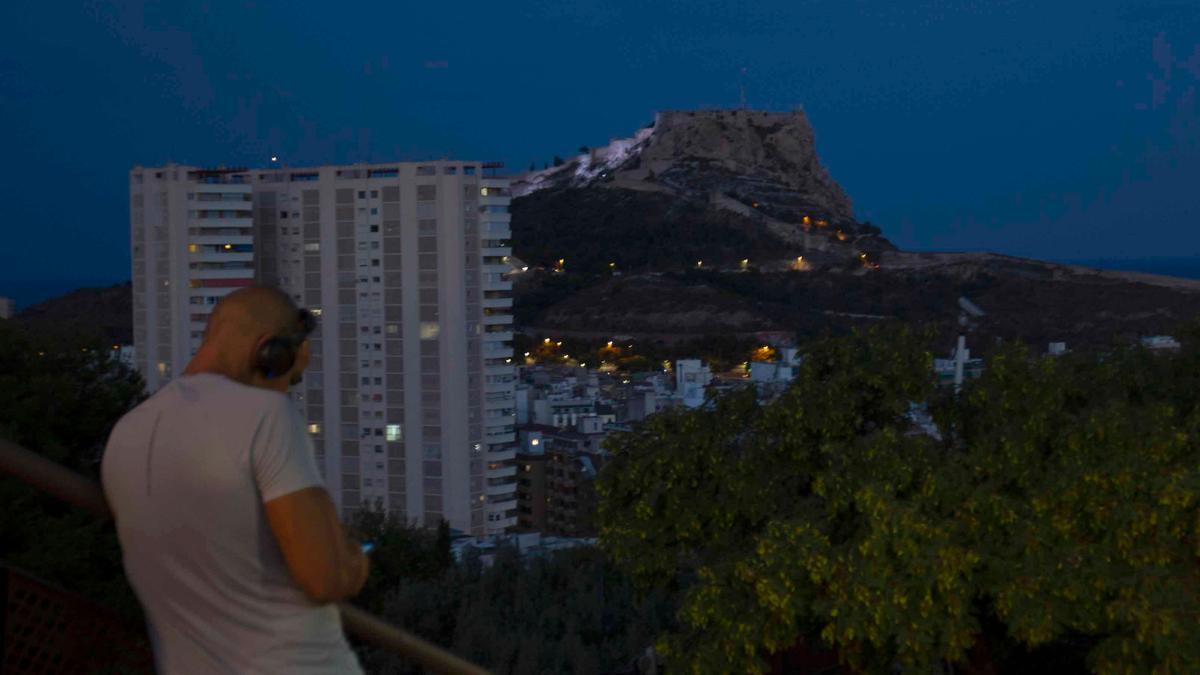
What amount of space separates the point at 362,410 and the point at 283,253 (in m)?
5.95

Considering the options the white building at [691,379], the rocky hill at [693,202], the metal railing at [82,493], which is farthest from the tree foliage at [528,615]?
the rocky hill at [693,202]

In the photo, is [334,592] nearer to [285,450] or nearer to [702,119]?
[285,450]

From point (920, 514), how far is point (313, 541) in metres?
3.93

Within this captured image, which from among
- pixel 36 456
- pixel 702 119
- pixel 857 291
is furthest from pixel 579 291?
pixel 36 456

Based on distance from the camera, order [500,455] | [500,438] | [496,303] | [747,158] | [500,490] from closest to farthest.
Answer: [500,490] → [500,455] → [500,438] → [496,303] → [747,158]

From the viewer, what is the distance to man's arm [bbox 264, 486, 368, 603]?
1.37 metres

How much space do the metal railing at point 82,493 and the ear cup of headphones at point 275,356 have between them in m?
0.28

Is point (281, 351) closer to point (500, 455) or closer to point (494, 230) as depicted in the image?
point (500, 455)

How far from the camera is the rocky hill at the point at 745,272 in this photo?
115 feet

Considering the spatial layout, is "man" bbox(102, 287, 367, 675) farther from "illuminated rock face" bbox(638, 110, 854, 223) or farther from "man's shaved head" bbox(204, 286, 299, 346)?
"illuminated rock face" bbox(638, 110, 854, 223)

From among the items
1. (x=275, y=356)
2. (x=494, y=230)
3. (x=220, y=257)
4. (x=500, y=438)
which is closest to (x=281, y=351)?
(x=275, y=356)

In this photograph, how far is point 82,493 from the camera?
1.59m

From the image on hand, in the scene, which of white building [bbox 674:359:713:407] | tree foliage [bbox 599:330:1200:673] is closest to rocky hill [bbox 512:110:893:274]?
white building [bbox 674:359:713:407]

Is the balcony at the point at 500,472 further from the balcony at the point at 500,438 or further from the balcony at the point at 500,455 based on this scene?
the balcony at the point at 500,438
